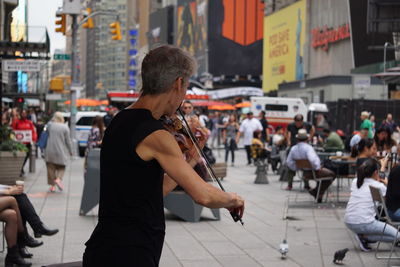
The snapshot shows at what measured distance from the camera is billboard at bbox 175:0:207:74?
124 meters

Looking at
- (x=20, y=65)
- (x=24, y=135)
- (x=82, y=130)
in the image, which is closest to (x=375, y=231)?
(x=20, y=65)

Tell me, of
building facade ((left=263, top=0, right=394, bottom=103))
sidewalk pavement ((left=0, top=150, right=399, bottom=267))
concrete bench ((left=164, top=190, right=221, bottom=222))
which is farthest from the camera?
building facade ((left=263, top=0, right=394, bottom=103))

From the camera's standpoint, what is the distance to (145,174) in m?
4.09

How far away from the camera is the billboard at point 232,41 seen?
119m

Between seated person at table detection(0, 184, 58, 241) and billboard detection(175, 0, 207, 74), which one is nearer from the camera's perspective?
seated person at table detection(0, 184, 58, 241)

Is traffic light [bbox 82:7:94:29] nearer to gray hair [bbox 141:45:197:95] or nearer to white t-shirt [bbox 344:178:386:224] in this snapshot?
white t-shirt [bbox 344:178:386:224]

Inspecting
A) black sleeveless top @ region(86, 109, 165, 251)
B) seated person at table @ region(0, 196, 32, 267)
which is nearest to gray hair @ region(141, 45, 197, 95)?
black sleeveless top @ region(86, 109, 165, 251)

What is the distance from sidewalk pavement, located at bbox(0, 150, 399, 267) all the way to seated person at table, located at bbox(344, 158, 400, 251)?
218 millimetres

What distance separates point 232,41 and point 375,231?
109997 millimetres

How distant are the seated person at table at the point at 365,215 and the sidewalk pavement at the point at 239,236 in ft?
0.72

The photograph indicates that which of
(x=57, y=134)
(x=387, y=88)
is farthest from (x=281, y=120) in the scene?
(x=57, y=134)

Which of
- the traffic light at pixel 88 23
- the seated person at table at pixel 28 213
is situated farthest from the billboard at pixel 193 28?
the seated person at table at pixel 28 213

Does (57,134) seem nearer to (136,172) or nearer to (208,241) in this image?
(208,241)

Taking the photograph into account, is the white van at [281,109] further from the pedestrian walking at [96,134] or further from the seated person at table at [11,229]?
the seated person at table at [11,229]
